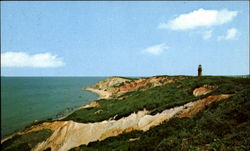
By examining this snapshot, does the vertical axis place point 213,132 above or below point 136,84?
above

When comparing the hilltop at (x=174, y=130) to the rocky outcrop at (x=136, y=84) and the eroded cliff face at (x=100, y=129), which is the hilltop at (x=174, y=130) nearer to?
the eroded cliff face at (x=100, y=129)

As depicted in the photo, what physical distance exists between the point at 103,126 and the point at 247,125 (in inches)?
679

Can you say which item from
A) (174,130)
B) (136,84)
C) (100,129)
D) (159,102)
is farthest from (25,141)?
(136,84)

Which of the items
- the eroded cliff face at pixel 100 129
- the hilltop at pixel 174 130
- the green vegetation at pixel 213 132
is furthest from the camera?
the eroded cliff face at pixel 100 129

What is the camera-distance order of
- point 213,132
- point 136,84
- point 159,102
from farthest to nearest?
point 136,84, point 159,102, point 213,132

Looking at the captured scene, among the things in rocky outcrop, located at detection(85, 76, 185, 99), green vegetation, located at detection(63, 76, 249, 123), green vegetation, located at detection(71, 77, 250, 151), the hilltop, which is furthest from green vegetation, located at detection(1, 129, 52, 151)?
rocky outcrop, located at detection(85, 76, 185, 99)

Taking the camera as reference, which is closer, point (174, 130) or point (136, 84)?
point (174, 130)

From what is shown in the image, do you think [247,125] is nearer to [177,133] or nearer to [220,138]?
[220,138]

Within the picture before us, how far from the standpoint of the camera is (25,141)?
27.1m

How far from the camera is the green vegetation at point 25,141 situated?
25.3 meters

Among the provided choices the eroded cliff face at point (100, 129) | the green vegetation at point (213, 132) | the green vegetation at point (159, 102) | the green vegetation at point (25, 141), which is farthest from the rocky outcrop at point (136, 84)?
the green vegetation at point (213, 132)

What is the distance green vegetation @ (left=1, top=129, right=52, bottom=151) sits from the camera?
83.1 ft

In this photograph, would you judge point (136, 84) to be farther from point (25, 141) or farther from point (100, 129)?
point (25, 141)

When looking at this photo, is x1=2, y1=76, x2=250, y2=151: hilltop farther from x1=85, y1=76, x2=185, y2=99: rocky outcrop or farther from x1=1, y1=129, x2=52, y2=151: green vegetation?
x1=85, y1=76, x2=185, y2=99: rocky outcrop
